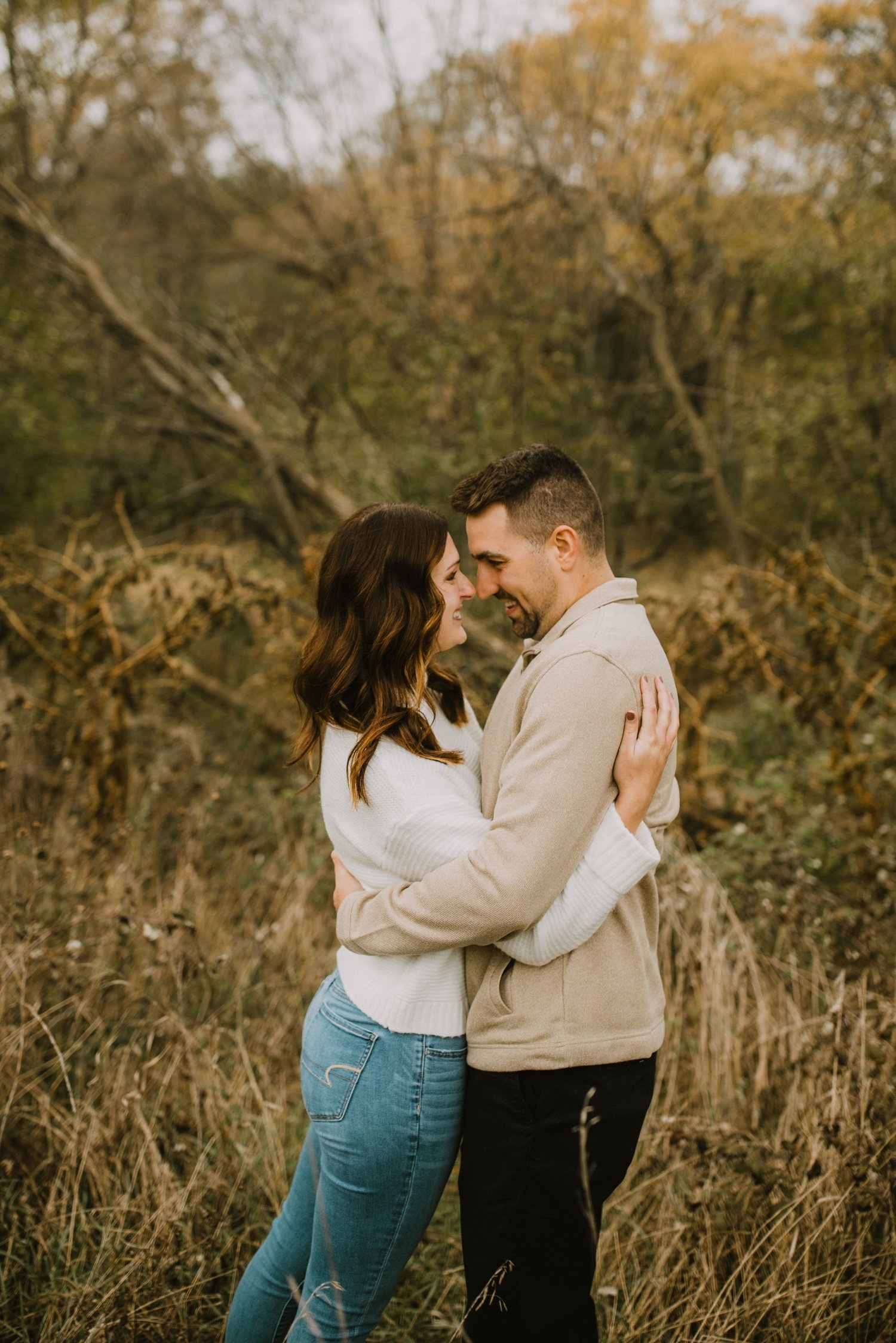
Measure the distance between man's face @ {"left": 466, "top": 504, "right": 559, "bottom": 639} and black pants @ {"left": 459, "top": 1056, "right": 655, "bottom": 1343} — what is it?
0.86 m

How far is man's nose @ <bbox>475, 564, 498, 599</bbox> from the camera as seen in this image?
181 centimetres

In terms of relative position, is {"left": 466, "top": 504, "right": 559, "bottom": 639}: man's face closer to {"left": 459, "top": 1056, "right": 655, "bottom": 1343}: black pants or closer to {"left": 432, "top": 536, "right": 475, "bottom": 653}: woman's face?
{"left": 432, "top": 536, "right": 475, "bottom": 653}: woman's face

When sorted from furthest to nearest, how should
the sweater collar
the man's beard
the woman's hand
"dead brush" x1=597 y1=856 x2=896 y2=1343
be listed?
"dead brush" x1=597 y1=856 x2=896 y2=1343 < the man's beard < the sweater collar < the woman's hand

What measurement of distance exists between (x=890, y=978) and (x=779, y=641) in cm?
234

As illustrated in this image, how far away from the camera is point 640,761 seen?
153cm

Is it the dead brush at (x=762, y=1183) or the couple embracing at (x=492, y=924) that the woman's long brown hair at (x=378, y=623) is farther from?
the dead brush at (x=762, y=1183)

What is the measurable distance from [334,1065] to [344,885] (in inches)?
13.0

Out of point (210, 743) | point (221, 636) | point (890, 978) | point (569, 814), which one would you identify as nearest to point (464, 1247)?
A: point (569, 814)

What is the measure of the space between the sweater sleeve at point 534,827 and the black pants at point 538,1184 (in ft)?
1.02

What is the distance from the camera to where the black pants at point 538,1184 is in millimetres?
1538

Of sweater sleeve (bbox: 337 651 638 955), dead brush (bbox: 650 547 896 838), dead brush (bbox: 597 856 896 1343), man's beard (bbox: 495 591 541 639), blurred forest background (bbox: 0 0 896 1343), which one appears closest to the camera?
sweater sleeve (bbox: 337 651 638 955)

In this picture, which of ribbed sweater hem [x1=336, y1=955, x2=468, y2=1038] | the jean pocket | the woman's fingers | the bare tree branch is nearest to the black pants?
ribbed sweater hem [x1=336, y1=955, x2=468, y2=1038]

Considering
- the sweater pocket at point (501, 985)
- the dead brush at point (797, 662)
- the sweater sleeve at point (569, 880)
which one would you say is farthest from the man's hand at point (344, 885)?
the dead brush at point (797, 662)

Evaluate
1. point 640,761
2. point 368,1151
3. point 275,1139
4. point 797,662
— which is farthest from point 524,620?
point 797,662
